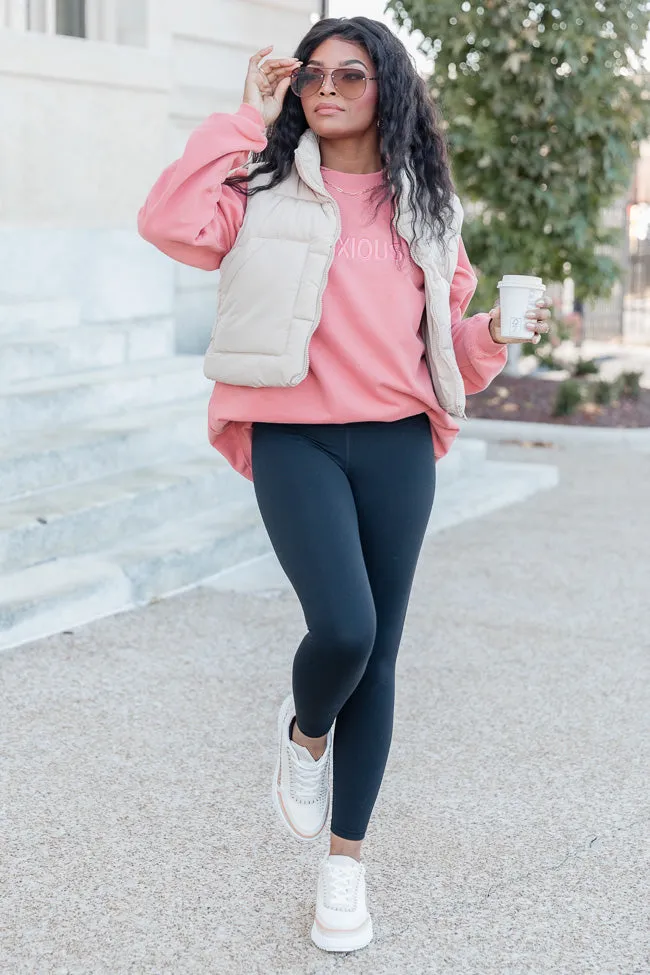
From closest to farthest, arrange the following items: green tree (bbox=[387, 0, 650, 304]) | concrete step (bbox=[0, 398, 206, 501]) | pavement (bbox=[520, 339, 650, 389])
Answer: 1. concrete step (bbox=[0, 398, 206, 501])
2. green tree (bbox=[387, 0, 650, 304])
3. pavement (bbox=[520, 339, 650, 389])

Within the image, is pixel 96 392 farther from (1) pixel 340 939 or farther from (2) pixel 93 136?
(1) pixel 340 939

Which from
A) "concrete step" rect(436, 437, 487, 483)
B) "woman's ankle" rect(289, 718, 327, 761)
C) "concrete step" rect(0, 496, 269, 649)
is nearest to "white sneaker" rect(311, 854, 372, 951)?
"woman's ankle" rect(289, 718, 327, 761)

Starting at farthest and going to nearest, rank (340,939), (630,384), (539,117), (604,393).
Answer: (630,384) → (604,393) → (539,117) → (340,939)

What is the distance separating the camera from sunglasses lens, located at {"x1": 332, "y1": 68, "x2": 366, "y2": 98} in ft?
8.87

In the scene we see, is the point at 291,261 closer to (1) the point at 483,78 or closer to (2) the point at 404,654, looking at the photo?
(2) the point at 404,654

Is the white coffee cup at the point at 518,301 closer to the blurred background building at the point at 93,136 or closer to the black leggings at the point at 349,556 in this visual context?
the black leggings at the point at 349,556

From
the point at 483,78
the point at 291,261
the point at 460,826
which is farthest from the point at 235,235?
the point at 483,78

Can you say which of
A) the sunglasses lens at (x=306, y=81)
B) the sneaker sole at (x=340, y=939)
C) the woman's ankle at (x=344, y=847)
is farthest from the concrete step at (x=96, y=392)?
the sneaker sole at (x=340, y=939)

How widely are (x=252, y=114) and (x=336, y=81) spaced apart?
0.62 feet

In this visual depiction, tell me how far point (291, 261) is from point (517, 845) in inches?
59.7

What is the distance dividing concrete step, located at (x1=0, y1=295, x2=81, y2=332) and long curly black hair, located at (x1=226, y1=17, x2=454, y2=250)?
13.6ft

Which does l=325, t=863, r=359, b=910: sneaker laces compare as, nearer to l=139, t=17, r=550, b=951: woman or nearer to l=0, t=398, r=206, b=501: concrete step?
l=139, t=17, r=550, b=951: woman

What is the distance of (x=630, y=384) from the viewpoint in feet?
35.3

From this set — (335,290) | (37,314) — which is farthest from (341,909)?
(37,314)
